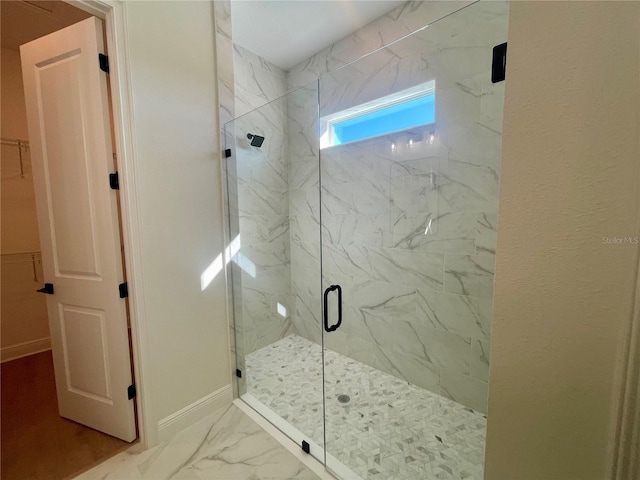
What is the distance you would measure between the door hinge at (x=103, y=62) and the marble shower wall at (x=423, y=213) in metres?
1.54

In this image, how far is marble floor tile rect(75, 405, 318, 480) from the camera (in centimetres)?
132

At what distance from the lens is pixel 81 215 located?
1.42 m

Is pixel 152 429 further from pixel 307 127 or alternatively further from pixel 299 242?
pixel 307 127

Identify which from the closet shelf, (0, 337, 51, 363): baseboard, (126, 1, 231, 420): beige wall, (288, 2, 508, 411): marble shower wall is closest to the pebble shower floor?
(288, 2, 508, 411): marble shower wall

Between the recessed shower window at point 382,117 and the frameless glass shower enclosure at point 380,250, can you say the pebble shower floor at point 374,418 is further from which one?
the recessed shower window at point 382,117

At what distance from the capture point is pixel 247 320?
90.8 inches

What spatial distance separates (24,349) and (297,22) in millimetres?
3975

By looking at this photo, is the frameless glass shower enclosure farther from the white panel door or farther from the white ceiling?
the white panel door

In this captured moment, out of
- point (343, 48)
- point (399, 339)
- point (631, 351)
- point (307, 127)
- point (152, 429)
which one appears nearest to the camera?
point (631, 351)

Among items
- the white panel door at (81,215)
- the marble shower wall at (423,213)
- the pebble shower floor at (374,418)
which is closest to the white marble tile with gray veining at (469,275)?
the marble shower wall at (423,213)

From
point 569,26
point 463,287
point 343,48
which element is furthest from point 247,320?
point 343,48

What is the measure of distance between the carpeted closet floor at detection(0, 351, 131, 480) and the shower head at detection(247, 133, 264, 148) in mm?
2301

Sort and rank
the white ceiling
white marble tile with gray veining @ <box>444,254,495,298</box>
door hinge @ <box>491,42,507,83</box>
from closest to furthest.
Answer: door hinge @ <box>491,42,507,83</box>, white marble tile with gray veining @ <box>444,254,495,298</box>, the white ceiling

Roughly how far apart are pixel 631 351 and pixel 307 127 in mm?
2499
